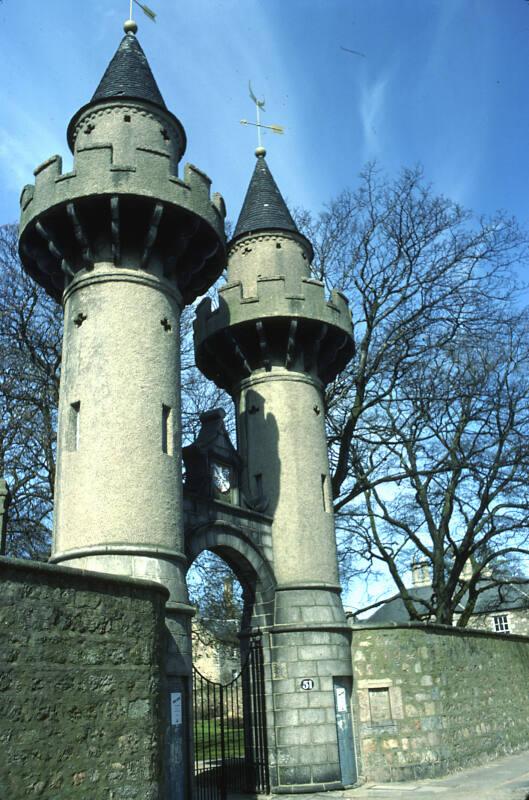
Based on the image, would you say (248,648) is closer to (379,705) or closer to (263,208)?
(379,705)

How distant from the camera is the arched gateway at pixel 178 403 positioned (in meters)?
10.8

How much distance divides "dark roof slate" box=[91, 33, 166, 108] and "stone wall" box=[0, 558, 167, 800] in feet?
30.2

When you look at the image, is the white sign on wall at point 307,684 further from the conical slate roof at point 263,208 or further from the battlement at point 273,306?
the conical slate roof at point 263,208

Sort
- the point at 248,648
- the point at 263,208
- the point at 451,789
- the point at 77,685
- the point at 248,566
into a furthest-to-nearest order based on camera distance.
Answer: the point at 263,208 < the point at 248,648 < the point at 248,566 < the point at 451,789 < the point at 77,685

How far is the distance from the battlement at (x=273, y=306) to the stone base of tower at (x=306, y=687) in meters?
5.50

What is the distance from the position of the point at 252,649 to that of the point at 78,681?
7.19 m

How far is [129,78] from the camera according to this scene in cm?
1393

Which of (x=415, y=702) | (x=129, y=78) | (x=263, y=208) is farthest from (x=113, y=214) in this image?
(x=415, y=702)

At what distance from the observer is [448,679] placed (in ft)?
50.1

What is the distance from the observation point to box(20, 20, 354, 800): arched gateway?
10812 mm

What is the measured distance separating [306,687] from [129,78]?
11577 mm

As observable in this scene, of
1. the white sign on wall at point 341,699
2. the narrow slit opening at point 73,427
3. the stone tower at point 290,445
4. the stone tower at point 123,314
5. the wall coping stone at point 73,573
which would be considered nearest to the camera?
the wall coping stone at point 73,573

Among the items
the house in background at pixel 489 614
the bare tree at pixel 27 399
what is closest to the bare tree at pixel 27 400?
the bare tree at pixel 27 399

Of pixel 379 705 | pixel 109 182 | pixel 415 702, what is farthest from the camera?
pixel 415 702
